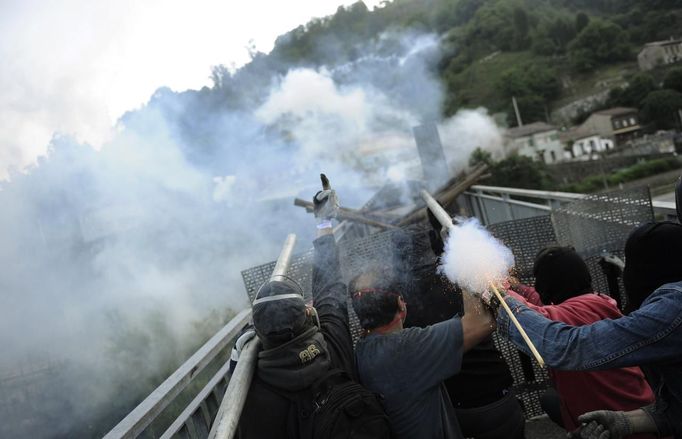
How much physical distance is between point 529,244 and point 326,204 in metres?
1.36

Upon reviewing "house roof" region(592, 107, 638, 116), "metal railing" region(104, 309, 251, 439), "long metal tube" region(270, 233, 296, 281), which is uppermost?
"long metal tube" region(270, 233, 296, 281)

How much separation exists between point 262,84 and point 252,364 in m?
15.5

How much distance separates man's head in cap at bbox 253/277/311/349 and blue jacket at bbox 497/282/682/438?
0.72 metres

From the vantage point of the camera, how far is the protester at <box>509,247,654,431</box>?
1.96 meters

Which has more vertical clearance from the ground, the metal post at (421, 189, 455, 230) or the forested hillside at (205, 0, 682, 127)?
the forested hillside at (205, 0, 682, 127)

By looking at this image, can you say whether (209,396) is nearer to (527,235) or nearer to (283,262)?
(283,262)

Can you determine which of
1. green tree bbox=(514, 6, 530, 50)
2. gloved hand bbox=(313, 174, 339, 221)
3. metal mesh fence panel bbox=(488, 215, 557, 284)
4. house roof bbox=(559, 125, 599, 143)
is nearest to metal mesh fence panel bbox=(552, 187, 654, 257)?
metal mesh fence panel bbox=(488, 215, 557, 284)

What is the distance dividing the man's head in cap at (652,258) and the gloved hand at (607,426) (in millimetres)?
423

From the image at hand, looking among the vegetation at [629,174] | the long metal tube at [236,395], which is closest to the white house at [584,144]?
the vegetation at [629,174]

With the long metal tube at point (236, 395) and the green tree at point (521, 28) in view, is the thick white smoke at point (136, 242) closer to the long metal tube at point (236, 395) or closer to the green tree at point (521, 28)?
the long metal tube at point (236, 395)

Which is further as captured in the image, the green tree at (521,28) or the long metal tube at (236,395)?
the green tree at (521,28)

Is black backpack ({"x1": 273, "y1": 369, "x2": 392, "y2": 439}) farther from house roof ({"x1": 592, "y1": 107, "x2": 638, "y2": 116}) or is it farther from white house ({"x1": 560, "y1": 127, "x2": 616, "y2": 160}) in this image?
house roof ({"x1": 592, "y1": 107, "x2": 638, "y2": 116})

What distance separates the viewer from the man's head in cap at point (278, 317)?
176 cm

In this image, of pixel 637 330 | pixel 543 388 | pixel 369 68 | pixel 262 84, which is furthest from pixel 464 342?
pixel 369 68
